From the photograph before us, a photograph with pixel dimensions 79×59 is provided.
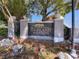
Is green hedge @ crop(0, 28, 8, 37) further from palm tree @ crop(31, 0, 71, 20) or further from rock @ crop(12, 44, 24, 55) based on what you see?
rock @ crop(12, 44, 24, 55)

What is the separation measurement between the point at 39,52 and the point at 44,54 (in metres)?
0.33

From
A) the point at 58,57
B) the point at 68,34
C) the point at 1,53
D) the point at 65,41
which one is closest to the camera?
the point at 58,57

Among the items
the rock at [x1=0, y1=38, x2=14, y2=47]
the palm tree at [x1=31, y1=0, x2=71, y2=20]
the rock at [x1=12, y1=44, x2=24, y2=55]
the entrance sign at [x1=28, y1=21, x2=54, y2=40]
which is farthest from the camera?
the palm tree at [x1=31, y1=0, x2=71, y2=20]

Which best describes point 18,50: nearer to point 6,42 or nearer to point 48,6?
point 6,42

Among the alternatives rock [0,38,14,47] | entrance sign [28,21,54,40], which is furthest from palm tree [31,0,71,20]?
rock [0,38,14,47]

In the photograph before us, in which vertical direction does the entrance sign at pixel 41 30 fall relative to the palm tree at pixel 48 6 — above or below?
below

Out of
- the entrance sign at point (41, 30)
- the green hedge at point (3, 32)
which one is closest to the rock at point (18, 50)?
the entrance sign at point (41, 30)

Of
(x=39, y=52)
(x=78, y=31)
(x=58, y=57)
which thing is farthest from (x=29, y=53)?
(x=78, y=31)

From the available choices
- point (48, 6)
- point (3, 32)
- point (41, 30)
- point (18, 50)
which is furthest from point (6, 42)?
point (48, 6)

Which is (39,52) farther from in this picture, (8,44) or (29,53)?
(8,44)

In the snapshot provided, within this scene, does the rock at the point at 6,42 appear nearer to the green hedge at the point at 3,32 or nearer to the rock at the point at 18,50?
the rock at the point at 18,50

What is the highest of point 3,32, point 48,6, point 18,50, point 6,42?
point 48,6

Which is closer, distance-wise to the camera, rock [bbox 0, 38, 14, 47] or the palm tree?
rock [bbox 0, 38, 14, 47]

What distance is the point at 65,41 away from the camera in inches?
557
